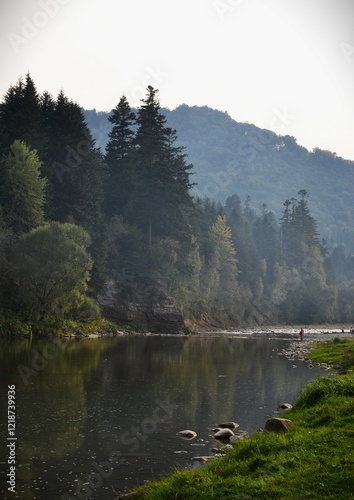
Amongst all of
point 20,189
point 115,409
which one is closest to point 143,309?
point 20,189

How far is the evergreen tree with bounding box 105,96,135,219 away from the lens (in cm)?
10394

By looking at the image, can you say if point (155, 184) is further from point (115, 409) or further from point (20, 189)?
point (115, 409)

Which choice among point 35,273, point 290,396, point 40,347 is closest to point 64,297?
point 35,273

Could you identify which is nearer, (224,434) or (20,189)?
(224,434)

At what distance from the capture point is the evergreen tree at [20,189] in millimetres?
71062

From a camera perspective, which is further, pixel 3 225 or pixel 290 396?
pixel 3 225

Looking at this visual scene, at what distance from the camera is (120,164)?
105 m

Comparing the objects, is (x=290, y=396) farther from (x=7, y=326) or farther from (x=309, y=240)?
(x=309, y=240)

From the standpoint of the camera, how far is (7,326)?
61.1 meters

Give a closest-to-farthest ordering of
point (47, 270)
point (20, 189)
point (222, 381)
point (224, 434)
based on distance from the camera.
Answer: point (224, 434) → point (222, 381) → point (47, 270) → point (20, 189)

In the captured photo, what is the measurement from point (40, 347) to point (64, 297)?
15849 millimetres

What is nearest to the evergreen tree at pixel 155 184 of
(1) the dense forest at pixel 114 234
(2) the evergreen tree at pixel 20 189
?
(1) the dense forest at pixel 114 234

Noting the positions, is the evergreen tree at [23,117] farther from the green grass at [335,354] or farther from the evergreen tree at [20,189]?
the green grass at [335,354]

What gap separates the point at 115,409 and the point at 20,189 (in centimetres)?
4944
